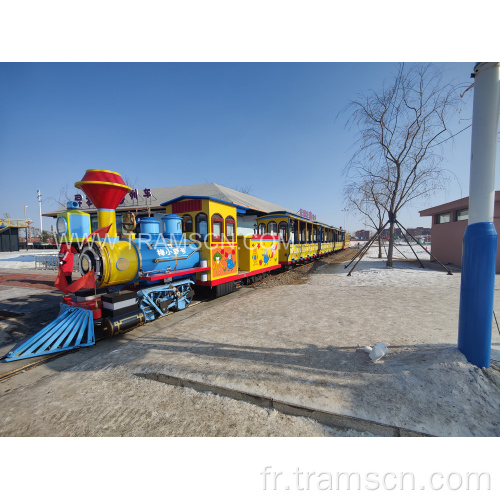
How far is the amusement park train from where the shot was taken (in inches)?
178

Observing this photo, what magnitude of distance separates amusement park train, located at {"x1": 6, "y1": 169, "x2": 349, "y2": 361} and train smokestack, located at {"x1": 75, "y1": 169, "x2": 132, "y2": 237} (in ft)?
0.06

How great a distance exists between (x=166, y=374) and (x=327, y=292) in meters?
6.19

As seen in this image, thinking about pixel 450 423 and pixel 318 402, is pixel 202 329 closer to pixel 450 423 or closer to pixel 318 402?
pixel 318 402

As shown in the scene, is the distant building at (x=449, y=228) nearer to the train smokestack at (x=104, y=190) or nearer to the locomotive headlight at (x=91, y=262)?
the train smokestack at (x=104, y=190)

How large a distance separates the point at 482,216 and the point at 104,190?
6248 mm

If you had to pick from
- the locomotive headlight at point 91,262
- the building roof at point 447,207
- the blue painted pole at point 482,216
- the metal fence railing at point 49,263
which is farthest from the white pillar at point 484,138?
the metal fence railing at point 49,263

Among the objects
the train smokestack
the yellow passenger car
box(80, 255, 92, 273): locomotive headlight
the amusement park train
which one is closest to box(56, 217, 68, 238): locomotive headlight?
the amusement park train

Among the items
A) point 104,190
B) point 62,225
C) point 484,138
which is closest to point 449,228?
point 484,138

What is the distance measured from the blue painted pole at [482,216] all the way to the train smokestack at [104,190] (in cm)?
600

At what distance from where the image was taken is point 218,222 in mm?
7145

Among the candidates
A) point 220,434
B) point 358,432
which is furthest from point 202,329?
point 358,432

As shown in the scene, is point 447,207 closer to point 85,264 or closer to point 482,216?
point 482,216

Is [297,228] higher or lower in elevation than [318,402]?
higher

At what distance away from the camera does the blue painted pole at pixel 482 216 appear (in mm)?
2617
